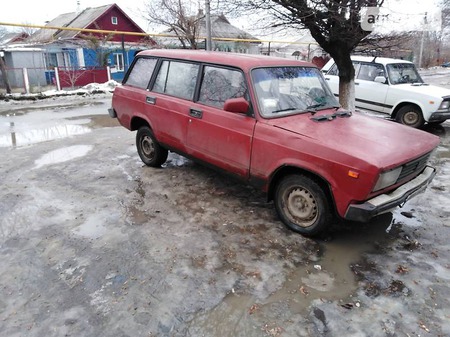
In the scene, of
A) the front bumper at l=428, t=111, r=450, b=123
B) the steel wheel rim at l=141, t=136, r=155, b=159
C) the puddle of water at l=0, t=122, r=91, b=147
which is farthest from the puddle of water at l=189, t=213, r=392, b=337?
the puddle of water at l=0, t=122, r=91, b=147

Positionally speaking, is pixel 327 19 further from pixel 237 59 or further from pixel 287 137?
pixel 287 137

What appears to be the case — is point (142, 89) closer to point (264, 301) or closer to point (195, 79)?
point (195, 79)

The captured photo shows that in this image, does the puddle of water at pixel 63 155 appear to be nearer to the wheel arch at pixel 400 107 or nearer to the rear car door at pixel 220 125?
the rear car door at pixel 220 125

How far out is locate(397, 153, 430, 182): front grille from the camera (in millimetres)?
3551

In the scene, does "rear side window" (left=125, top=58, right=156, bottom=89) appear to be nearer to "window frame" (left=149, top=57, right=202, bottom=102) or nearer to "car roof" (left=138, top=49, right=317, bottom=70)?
"window frame" (left=149, top=57, right=202, bottom=102)

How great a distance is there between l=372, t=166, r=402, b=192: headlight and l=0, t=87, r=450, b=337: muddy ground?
75 cm

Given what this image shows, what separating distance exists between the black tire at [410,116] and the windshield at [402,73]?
77cm

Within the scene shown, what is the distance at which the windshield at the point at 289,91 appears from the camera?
13.4 ft

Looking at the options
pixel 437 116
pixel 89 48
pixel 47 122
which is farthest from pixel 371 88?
pixel 89 48

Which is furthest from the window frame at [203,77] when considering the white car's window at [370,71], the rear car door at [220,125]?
the white car's window at [370,71]

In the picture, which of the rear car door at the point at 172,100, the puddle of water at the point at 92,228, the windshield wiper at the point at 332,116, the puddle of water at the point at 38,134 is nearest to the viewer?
the puddle of water at the point at 92,228

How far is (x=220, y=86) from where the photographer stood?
4.49 meters

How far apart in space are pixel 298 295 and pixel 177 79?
3461 millimetres

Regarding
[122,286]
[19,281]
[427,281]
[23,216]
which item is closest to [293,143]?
[427,281]
